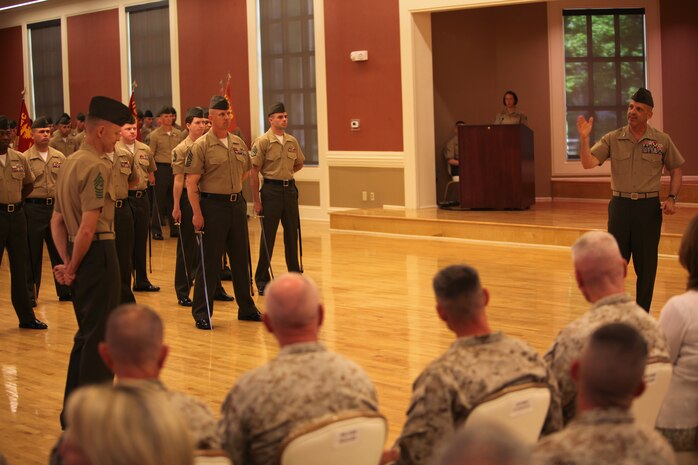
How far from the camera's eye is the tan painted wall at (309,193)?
46.8ft

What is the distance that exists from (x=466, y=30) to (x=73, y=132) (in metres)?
6.33

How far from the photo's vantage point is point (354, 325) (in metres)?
7.09

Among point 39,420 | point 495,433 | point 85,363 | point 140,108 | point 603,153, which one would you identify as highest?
point 140,108

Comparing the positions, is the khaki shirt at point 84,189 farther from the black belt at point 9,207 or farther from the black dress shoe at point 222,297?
the black dress shoe at point 222,297

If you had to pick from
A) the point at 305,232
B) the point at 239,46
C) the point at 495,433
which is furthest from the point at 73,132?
the point at 495,433

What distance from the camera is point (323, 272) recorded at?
9.53 metres

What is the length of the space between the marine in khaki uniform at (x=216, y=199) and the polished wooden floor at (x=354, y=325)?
1.19 ft

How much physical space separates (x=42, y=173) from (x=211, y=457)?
571cm

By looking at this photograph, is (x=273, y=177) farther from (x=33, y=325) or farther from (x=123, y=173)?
(x=33, y=325)

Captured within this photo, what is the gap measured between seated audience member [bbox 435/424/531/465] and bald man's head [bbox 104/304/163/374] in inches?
52.9

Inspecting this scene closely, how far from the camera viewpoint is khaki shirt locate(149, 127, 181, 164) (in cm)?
1279

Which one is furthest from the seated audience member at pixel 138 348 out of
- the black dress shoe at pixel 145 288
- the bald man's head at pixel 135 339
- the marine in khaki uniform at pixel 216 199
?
the black dress shoe at pixel 145 288

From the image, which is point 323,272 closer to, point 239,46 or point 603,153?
point 603,153

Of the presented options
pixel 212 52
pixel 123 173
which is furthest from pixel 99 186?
pixel 212 52
